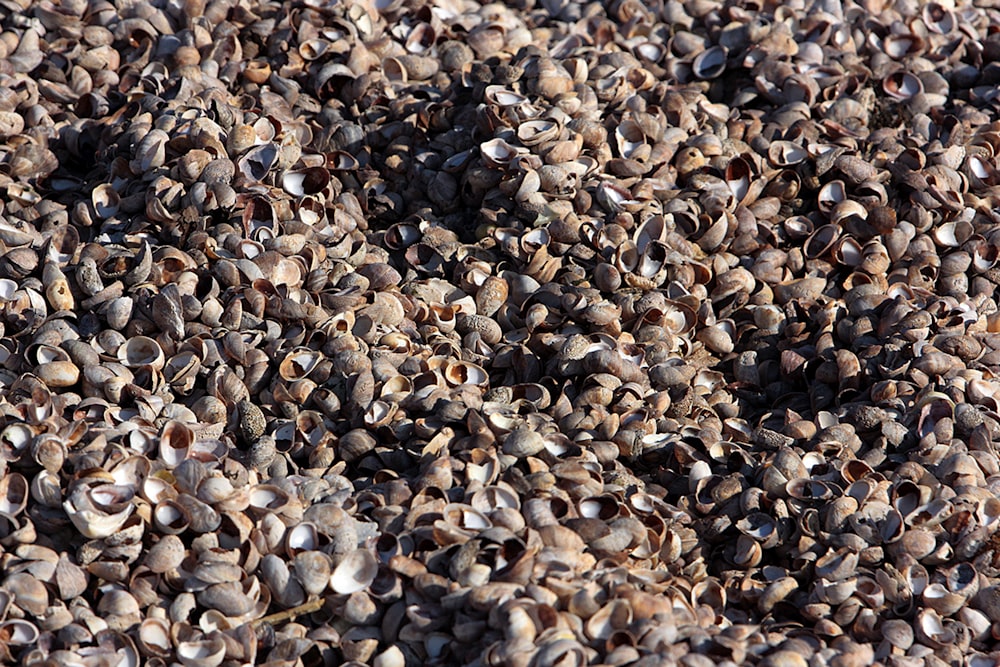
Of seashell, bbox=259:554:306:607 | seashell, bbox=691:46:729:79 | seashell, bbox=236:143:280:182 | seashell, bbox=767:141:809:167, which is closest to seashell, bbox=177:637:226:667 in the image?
seashell, bbox=259:554:306:607

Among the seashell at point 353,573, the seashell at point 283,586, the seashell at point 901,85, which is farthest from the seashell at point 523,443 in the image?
the seashell at point 901,85

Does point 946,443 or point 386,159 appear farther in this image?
point 386,159

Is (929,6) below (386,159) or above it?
above

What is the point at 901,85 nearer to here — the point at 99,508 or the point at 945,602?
the point at 945,602

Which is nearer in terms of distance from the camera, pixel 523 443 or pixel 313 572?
pixel 313 572

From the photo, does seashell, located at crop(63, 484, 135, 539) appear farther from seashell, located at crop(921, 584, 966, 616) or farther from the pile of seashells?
seashell, located at crop(921, 584, 966, 616)

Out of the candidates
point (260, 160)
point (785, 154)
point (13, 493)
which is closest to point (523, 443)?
point (13, 493)

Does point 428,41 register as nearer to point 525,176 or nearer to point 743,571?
point 525,176

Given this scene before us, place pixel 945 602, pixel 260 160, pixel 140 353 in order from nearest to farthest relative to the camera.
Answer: pixel 945 602 < pixel 140 353 < pixel 260 160

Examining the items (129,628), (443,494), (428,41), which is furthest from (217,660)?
(428,41)
